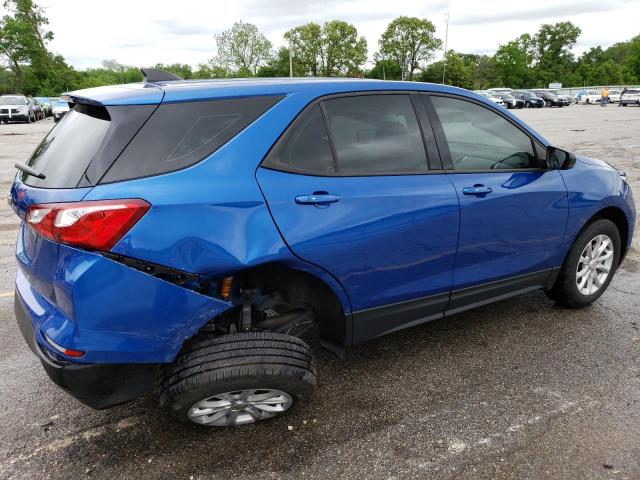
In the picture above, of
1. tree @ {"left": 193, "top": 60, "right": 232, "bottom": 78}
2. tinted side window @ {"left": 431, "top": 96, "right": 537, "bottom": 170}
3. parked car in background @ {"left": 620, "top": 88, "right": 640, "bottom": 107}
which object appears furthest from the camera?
tree @ {"left": 193, "top": 60, "right": 232, "bottom": 78}

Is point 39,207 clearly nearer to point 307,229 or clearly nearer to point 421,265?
point 307,229

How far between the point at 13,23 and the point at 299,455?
67025mm

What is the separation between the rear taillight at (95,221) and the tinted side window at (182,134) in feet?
0.45

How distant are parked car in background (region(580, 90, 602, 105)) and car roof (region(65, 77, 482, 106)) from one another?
192 feet

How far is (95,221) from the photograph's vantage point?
2.04 metres

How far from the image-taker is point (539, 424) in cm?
266

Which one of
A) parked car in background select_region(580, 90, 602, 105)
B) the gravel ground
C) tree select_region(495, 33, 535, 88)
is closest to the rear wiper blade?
the gravel ground

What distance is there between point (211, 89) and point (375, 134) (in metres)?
0.93

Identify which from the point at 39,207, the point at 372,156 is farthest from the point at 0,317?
the point at 372,156

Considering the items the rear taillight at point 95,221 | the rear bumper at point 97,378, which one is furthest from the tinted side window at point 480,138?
the rear bumper at point 97,378

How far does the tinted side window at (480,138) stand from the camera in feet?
10.2

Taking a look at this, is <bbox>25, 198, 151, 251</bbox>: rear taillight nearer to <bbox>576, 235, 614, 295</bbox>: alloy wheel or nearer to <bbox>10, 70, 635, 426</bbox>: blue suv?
<bbox>10, 70, 635, 426</bbox>: blue suv

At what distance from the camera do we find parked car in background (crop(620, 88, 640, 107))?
43644mm

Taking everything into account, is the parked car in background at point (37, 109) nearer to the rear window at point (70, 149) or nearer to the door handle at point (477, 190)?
the rear window at point (70, 149)
